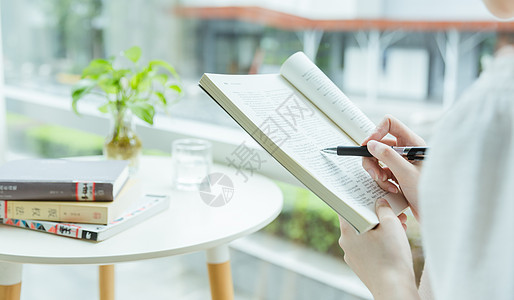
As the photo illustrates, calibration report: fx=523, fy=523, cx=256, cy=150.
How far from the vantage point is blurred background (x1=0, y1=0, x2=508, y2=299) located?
1447mm

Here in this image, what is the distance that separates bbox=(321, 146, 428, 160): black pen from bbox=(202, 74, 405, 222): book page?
0.01 meters

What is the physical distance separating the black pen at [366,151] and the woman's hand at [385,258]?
0.34ft

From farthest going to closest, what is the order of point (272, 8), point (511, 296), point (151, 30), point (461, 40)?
1. point (151, 30)
2. point (272, 8)
3. point (461, 40)
4. point (511, 296)

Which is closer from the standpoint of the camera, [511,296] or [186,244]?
[511,296]

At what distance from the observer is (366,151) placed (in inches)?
30.7

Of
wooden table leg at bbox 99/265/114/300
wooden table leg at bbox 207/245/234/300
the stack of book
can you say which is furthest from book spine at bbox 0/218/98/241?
wooden table leg at bbox 99/265/114/300

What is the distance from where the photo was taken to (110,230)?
3.11 ft

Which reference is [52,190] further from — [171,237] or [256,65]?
[256,65]

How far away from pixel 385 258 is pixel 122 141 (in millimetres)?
868

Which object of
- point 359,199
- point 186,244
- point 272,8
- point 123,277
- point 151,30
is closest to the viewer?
point 359,199

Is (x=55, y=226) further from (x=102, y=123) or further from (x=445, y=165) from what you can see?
(x=102, y=123)

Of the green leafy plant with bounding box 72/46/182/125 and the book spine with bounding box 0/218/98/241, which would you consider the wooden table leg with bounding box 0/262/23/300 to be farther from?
the green leafy plant with bounding box 72/46/182/125

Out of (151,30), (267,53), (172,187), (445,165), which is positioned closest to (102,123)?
(151,30)

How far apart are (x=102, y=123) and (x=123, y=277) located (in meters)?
0.63
